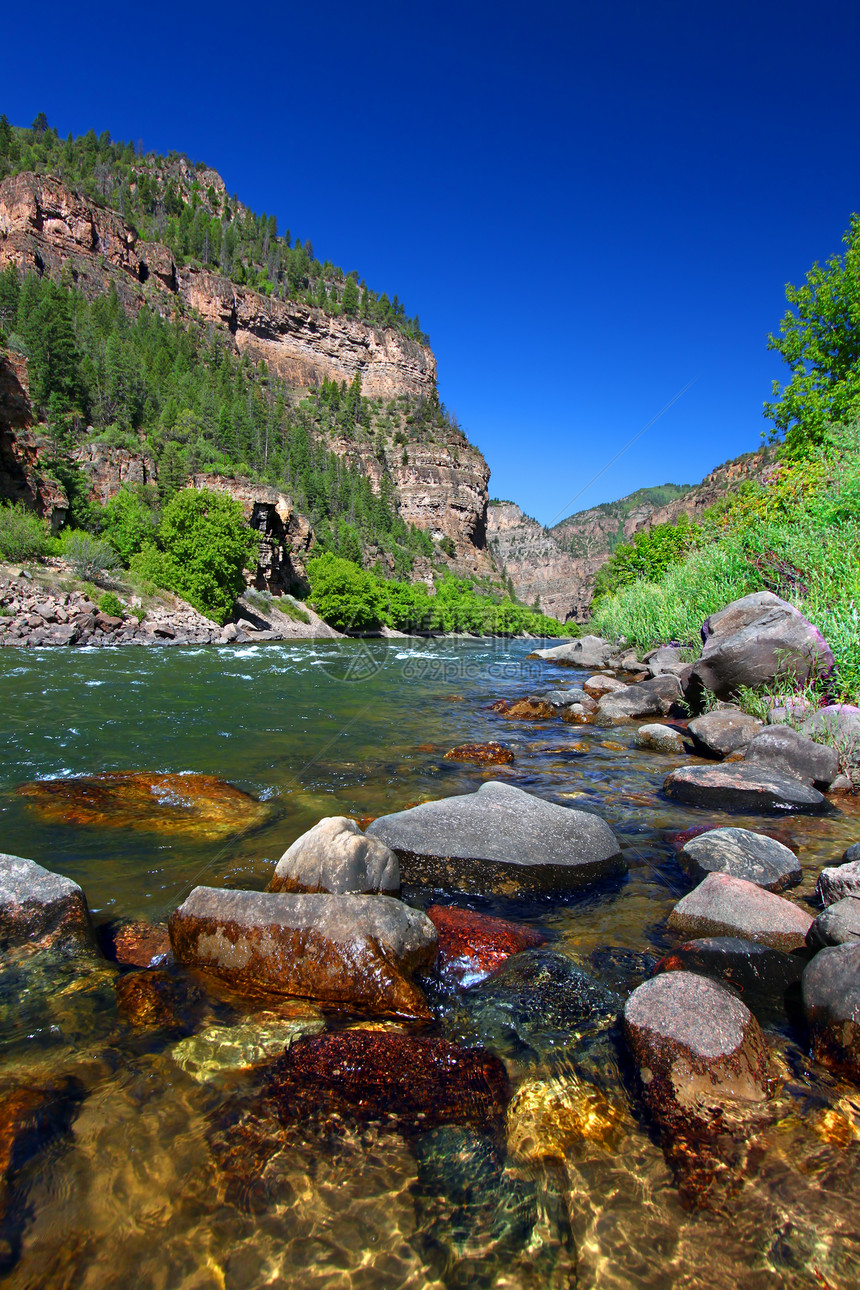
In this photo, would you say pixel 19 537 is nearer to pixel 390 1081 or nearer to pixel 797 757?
pixel 797 757

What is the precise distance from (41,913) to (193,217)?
162m

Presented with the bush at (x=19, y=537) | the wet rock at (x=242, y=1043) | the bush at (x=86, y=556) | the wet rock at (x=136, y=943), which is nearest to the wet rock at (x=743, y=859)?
A: the wet rock at (x=242, y=1043)

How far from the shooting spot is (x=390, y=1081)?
321 centimetres

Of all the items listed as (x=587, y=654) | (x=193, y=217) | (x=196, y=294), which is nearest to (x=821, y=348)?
(x=587, y=654)

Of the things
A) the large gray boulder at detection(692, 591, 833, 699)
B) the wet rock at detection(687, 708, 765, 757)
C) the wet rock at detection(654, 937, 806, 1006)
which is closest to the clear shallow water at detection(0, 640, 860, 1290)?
the wet rock at detection(654, 937, 806, 1006)

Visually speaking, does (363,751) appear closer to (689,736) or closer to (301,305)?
(689,736)

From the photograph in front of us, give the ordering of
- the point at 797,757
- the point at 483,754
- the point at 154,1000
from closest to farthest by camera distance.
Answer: the point at 154,1000 → the point at 797,757 → the point at 483,754

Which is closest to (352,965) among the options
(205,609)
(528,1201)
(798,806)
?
(528,1201)

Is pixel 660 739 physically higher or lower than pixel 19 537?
lower

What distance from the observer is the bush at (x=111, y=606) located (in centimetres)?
3697

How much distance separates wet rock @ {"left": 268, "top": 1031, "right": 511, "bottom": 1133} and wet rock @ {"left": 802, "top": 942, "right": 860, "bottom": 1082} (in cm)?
189

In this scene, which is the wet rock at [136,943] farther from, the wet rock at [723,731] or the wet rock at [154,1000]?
the wet rock at [723,731]

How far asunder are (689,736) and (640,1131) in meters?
9.33

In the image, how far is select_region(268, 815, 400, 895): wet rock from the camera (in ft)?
16.5
